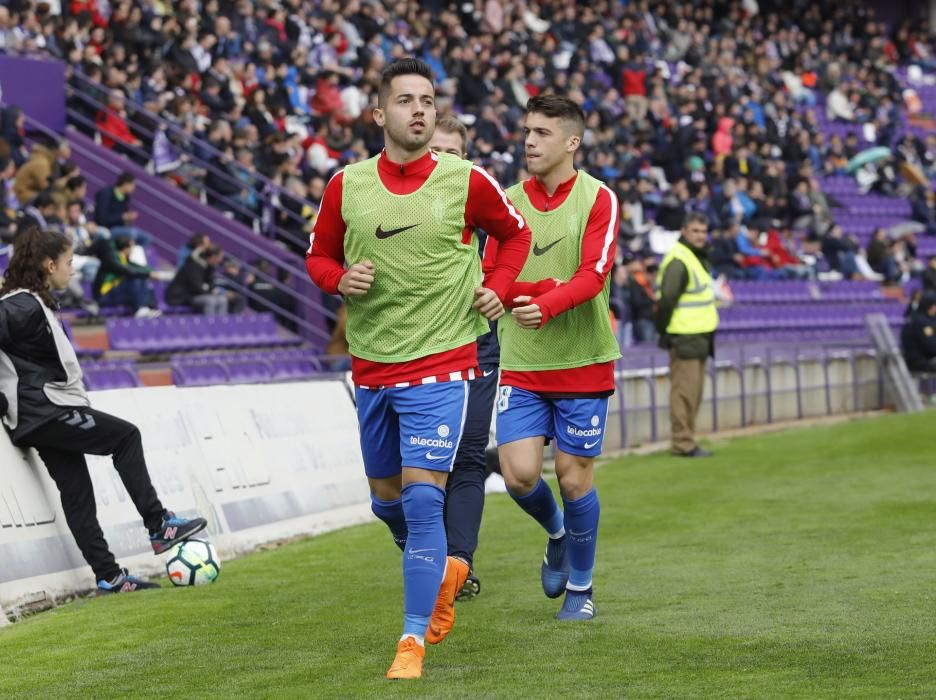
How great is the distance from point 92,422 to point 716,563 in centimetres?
345

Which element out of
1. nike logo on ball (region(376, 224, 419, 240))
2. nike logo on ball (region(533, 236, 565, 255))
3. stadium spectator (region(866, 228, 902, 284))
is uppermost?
nike logo on ball (region(376, 224, 419, 240))

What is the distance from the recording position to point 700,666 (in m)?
5.61

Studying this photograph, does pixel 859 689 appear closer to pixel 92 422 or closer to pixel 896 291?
pixel 92 422

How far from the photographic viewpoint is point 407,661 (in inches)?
218

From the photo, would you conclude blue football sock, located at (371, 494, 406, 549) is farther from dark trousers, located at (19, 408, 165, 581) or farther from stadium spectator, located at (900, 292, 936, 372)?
stadium spectator, located at (900, 292, 936, 372)

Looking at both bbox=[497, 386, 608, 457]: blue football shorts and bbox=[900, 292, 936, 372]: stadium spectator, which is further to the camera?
bbox=[900, 292, 936, 372]: stadium spectator

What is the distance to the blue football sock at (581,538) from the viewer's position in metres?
6.92

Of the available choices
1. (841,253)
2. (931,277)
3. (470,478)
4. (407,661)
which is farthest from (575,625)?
(841,253)

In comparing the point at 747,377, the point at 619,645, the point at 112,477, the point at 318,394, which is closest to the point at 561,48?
the point at 747,377

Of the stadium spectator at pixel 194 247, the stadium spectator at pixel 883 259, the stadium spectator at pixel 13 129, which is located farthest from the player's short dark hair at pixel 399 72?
the stadium spectator at pixel 883 259

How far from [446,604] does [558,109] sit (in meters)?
2.27

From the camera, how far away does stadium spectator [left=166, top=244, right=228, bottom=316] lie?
1689 cm

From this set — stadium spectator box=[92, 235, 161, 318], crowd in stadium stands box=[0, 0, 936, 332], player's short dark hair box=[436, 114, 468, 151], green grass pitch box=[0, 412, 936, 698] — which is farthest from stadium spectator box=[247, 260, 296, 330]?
player's short dark hair box=[436, 114, 468, 151]

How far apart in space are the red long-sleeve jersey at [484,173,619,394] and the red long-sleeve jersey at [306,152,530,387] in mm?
501
